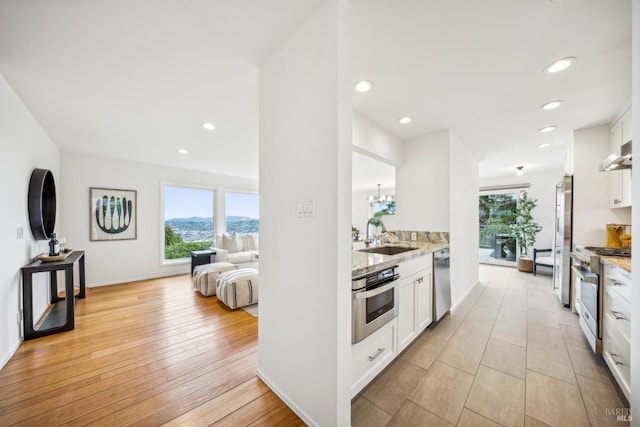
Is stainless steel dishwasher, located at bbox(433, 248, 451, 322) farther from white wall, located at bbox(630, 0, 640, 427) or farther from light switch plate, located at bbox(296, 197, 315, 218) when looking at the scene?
light switch plate, located at bbox(296, 197, 315, 218)

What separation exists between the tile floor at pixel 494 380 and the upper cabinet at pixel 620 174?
146cm

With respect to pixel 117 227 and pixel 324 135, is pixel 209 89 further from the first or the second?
pixel 117 227

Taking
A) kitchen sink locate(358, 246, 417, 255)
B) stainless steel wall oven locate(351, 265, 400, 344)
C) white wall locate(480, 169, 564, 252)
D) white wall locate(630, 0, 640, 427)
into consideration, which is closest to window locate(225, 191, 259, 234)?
kitchen sink locate(358, 246, 417, 255)

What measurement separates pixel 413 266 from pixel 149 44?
2.69 m

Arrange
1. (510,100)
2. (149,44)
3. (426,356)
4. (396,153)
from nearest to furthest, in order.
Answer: (149,44) → (426,356) → (510,100) → (396,153)

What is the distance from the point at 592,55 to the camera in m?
1.67

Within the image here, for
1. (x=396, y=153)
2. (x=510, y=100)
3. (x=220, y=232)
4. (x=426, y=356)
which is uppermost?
(x=510, y=100)

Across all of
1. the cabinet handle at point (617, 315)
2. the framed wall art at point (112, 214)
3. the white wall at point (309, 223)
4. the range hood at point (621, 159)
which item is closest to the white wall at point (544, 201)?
the range hood at point (621, 159)

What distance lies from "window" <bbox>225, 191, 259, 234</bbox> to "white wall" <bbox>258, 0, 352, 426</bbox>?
4.81 m

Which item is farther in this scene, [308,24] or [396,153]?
[396,153]

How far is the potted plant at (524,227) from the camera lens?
529cm

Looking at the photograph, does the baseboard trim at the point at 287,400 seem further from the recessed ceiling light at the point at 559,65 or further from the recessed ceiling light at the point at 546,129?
the recessed ceiling light at the point at 546,129

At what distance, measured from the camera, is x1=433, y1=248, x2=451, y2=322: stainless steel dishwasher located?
256 cm

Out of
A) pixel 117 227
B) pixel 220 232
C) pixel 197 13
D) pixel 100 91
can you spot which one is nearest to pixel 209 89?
pixel 197 13
